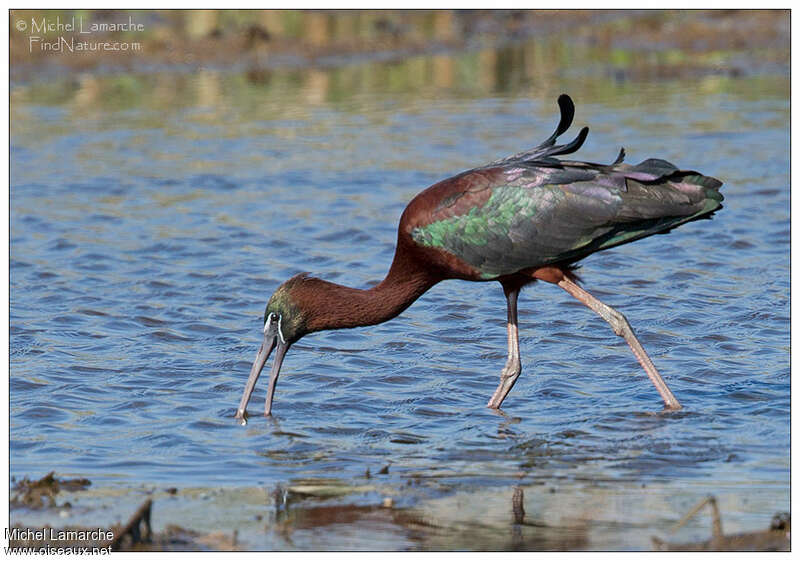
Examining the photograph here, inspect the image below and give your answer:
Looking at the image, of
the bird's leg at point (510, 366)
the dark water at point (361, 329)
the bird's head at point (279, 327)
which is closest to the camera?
the dark water at point (361, 329)

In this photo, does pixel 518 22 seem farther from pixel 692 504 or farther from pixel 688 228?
pixel 692 504

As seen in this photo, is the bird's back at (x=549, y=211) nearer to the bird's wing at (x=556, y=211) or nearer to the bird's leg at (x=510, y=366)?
the bird's wing at (x=556, y=211)

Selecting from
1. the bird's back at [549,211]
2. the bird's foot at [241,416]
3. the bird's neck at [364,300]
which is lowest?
the bird's foot at [241,416]

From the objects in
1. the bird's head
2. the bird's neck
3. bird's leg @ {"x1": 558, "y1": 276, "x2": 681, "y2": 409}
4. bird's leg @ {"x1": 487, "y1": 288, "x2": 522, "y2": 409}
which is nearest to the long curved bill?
the bird's head

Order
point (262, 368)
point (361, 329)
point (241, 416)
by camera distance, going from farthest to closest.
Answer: point (361, 329) < point (262, 368) < point (241, 416)

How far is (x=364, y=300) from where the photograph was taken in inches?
295

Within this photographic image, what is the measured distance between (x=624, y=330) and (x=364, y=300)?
1.40m

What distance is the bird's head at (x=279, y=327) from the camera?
739 centimetres

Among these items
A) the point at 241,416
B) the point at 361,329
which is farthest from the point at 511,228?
the point at 361,329

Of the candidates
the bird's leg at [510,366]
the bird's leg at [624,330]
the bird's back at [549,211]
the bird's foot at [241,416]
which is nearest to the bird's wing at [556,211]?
the bird's back at [549,211]

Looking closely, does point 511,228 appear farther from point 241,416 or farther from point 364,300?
point 241,416

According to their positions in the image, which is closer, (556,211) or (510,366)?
(556,211)

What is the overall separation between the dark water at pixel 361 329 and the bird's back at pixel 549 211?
818 mm

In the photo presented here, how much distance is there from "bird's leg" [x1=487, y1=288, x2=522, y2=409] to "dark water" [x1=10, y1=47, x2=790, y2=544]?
0.13 m
